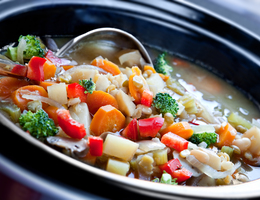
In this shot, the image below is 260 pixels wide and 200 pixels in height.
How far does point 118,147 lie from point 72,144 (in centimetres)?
29

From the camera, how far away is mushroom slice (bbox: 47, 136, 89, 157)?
1478 millimetres

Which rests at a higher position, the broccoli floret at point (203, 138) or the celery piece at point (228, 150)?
the broccoli floret at point (203, 138)

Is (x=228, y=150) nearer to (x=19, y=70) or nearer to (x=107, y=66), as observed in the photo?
(x=107, y=66)

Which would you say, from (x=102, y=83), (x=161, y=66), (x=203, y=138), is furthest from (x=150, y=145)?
(x=161, y=66)

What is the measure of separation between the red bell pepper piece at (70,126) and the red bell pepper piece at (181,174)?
0.64 m

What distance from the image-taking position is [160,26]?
126 inches

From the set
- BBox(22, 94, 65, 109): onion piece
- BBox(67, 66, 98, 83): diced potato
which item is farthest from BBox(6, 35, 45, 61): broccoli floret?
BBox(22, 94, 65, 109): onion piece

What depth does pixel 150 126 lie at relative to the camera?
6.26ft

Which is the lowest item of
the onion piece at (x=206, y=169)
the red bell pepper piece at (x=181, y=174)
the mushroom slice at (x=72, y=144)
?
the red bell pepper piece at (x=181, y=174)

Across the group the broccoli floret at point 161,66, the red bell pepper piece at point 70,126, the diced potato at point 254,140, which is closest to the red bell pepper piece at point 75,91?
the red bell pepper piece at point 70,126

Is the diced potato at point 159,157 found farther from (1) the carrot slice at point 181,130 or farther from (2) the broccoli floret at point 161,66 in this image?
(2) the broccoli floret at point 161,66

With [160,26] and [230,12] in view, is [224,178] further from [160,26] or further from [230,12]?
[230,12]

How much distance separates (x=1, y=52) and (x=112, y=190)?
6.20 feet

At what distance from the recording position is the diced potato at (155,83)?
7.72 feet
